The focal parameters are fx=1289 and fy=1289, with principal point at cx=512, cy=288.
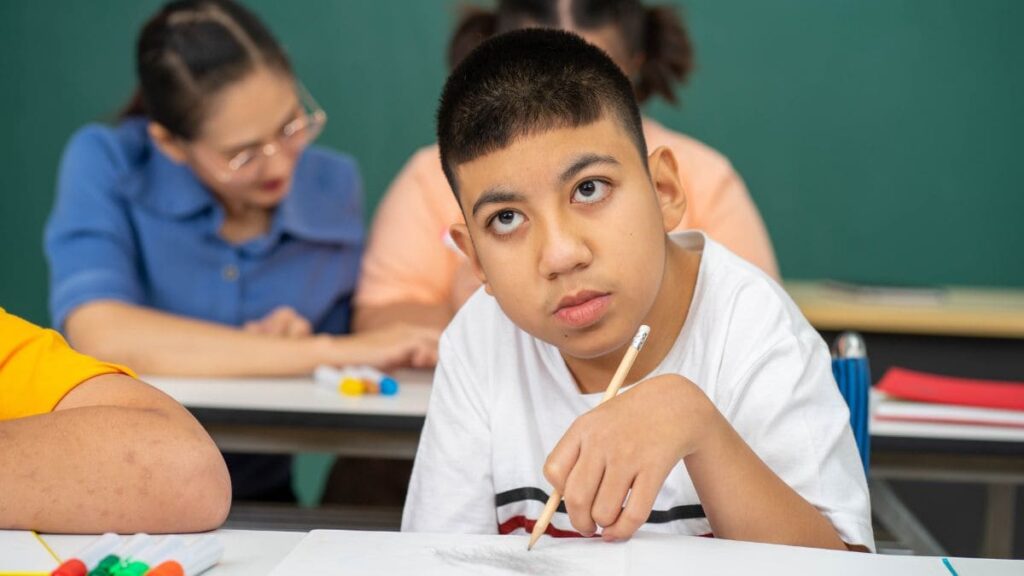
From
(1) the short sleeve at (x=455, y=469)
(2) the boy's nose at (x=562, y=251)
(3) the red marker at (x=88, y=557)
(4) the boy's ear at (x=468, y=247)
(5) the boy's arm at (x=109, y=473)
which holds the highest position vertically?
(2) the boy's nose at (x=562, y=251)

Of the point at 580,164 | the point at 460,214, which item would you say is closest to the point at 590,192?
the point at 580,164

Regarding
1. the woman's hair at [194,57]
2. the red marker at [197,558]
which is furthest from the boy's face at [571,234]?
the woman's hair at [194,57]

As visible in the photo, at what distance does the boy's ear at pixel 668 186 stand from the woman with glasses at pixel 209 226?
95 cm

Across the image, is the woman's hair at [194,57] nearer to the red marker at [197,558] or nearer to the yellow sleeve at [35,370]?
the yellow sleeve at [35,370]

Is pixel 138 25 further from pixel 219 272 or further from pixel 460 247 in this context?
pixel 460 247

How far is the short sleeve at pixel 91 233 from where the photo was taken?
91.6 inches

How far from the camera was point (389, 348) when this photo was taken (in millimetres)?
2189

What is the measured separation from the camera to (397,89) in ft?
13.3

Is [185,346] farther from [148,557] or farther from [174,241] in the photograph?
[148,557]

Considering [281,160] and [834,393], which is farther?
[281,160]

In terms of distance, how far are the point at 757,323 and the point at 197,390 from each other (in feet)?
3.48

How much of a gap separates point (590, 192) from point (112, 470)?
19.1 inches

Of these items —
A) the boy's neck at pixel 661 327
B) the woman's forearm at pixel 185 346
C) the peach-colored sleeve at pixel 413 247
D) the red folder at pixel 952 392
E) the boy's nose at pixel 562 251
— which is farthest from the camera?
the peach-colored sleeve at pixel 413 247

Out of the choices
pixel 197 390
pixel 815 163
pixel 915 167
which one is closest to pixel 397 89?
pixel 815 163
